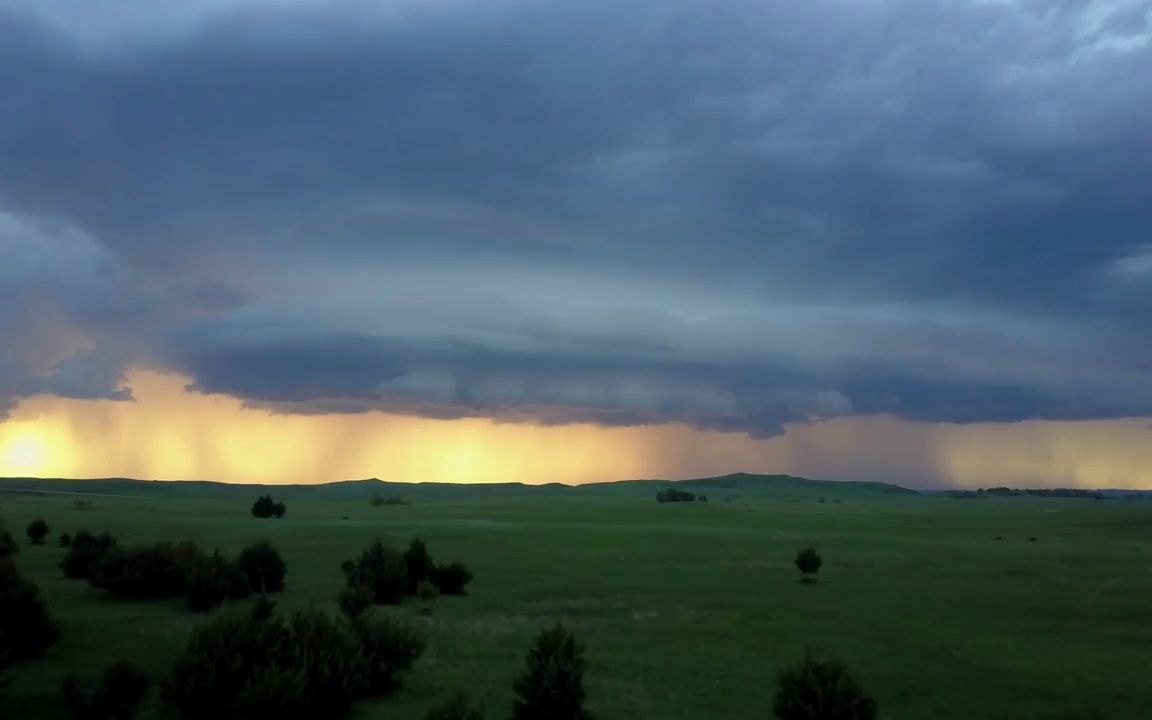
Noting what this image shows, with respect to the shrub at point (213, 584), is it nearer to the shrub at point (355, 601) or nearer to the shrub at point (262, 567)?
the shrub at point (262, 567)

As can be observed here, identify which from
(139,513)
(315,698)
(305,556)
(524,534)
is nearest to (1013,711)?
(315,698)

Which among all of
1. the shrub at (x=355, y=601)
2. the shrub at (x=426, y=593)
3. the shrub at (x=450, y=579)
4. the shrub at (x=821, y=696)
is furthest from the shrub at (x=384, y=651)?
the shrub at (x=450, y=579)

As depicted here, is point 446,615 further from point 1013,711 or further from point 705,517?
point 705,517

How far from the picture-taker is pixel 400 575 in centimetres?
3662

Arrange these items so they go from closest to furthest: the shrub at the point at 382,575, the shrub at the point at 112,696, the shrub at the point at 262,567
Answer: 1. the shrub at the point at 112,696
2. the shrub at the point at 382,575
3. the shrub at the point at 262,567

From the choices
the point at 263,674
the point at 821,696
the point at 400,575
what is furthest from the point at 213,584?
the point at 821,696

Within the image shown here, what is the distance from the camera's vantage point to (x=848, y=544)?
66.1 metres

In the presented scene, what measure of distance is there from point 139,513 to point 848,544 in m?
54.9

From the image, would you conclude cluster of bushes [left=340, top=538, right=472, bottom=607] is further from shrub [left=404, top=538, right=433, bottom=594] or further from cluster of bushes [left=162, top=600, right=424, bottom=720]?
cluster of bushes [left=162, top=600, right=424, bottom=720]

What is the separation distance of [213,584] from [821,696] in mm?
21432

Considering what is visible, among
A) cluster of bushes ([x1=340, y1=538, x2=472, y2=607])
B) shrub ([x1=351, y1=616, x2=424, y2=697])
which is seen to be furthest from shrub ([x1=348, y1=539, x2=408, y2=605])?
shrub ([x1=351, y1=616, x2=424, y2=697])

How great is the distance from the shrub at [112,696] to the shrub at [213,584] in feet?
37.8

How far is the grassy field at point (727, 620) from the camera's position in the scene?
883 inches

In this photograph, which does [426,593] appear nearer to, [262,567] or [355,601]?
[262,567]
